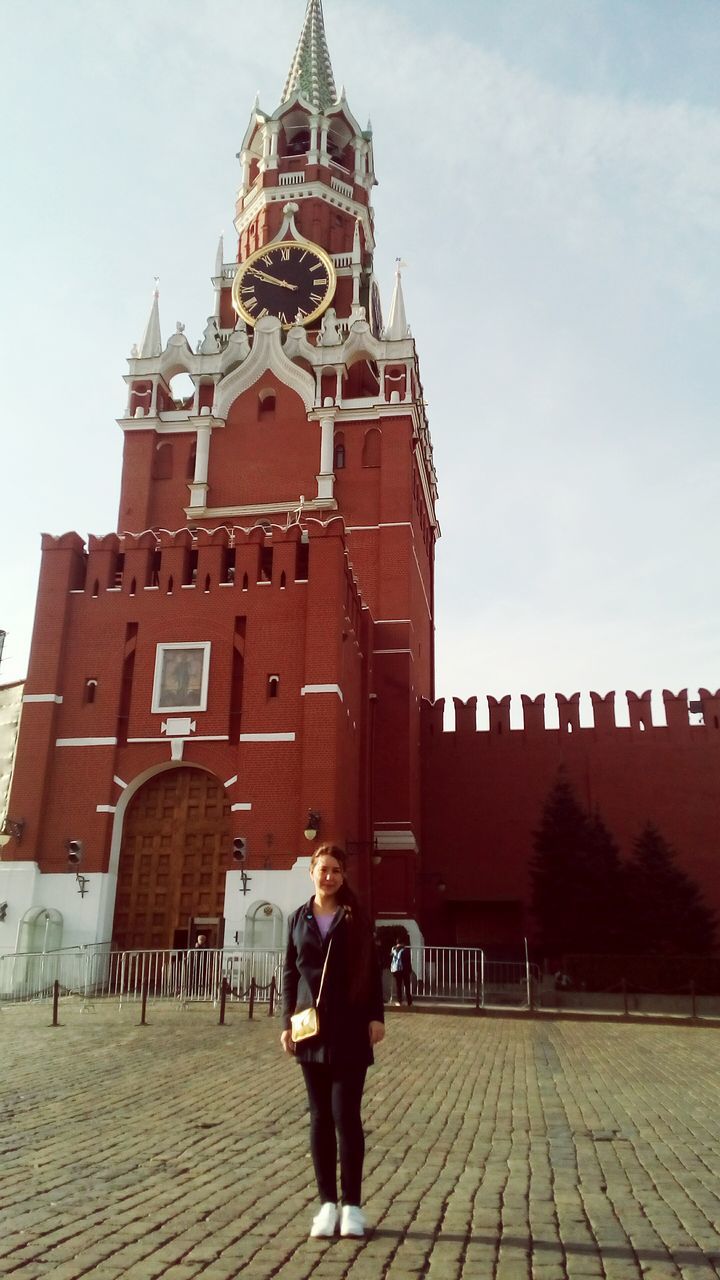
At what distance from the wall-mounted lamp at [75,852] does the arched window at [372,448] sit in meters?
15.5

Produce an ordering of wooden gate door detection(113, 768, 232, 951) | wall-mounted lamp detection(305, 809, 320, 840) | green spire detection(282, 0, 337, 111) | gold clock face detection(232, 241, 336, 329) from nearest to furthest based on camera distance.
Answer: wall-mounted lamp detection(305, 809, 320, 840)
wooden gate door detection(113, 768, 232, 951)
gold clock face detection(232, 241, 336, 329)
green spire detection(282, 0, 337, 111)

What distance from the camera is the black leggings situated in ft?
15.5

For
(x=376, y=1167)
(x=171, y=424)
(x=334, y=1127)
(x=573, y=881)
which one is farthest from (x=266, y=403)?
(x=334, y=1127)

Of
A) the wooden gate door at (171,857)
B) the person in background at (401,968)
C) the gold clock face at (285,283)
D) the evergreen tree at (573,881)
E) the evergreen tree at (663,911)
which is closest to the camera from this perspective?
the person in background at (401,968)

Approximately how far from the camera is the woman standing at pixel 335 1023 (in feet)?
15.5

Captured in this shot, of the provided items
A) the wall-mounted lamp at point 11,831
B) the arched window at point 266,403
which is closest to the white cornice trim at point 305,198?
the arched window at point 266,403

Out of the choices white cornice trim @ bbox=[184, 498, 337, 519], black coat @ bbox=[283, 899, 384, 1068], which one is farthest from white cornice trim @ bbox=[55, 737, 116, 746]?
black coat @ bbox=[283, 899, 384, 1068]

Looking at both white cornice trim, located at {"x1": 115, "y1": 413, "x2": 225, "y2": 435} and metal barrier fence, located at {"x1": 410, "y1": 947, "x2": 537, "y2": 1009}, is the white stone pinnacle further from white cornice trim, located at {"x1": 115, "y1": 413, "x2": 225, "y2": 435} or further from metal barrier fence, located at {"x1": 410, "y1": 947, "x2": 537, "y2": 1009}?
metal barrier fence, located at {"x1": 410, "y1": 947, "x2": 537, "y2": 1009}

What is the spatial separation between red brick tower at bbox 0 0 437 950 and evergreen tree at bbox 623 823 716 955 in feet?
20.2

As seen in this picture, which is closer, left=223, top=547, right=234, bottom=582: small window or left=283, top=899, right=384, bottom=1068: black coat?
left=283, top=899, right=384, bottom=1068: black coat

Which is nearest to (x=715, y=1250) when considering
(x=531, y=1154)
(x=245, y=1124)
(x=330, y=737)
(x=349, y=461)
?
(x=531, y=1154)

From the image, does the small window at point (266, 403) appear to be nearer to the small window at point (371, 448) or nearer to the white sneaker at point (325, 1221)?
the small window at point (371, 448)

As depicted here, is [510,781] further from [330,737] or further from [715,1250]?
[715,1250]

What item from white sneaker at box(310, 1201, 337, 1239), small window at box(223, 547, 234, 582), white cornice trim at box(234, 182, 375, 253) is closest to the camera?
white sneaker at box(310, 1201, 337, 1239)
